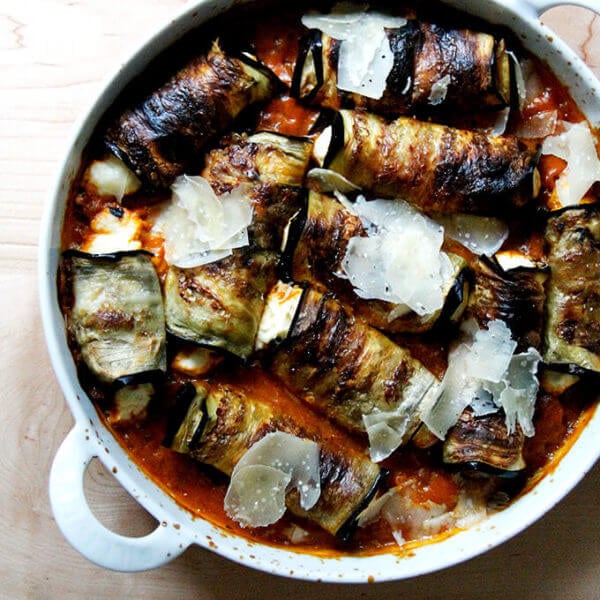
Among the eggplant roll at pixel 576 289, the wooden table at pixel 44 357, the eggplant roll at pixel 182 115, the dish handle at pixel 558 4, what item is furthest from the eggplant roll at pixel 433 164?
the wooden table at pixel 44 357

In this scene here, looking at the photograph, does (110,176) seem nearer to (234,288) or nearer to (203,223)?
(203,223)

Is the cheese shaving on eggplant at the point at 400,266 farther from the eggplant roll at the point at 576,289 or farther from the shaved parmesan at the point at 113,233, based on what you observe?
the shaved parmesan at the point at 113,233

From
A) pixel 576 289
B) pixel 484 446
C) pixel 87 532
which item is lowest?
pixel 87 532

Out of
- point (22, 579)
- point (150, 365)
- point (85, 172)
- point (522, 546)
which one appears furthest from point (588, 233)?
point (22, 579)

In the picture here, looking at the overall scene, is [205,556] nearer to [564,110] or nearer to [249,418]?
[249,418]

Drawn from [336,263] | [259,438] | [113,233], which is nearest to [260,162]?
[336,263]

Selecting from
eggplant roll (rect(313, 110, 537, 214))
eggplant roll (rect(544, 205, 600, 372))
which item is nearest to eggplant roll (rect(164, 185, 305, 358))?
eggplant roll (rect(313, 110, 537, 214))

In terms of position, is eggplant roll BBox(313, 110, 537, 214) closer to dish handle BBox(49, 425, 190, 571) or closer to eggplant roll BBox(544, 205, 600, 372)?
eggplant roll BBox(544, 205, 600, 372)
